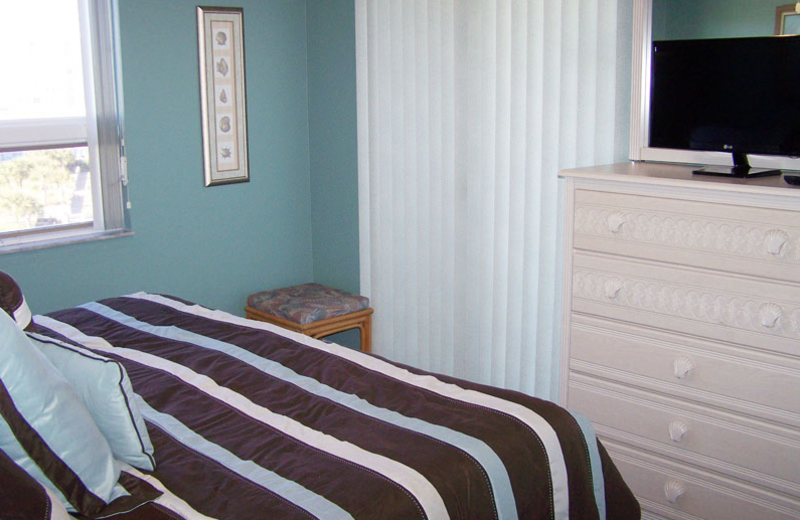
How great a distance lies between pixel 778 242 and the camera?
2.36m

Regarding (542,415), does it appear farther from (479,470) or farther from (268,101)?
(268,101)

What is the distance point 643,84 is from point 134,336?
1.97 metres

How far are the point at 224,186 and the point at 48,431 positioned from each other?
8.74 feet

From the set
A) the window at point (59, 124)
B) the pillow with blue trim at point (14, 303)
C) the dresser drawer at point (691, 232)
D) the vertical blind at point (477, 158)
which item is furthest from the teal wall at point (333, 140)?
the pillow with blue trim at point (14, 303)

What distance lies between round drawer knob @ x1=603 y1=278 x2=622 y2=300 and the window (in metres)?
2.26

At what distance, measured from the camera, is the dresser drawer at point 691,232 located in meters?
2.37

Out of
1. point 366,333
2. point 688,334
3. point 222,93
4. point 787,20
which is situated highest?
point 787,20

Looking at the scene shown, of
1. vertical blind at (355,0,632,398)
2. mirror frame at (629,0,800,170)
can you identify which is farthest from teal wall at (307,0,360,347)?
mirror frame at (629,0,800,170)

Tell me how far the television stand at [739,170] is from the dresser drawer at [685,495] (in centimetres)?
96

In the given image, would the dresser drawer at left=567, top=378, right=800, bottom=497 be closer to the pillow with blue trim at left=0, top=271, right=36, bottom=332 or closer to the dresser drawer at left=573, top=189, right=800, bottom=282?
the dresser drawer at left=573, top=189, right=800, bottom=282

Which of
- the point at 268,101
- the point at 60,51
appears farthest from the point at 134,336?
the point at 268,101

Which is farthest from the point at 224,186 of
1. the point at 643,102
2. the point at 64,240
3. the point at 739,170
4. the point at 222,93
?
the point at 739,170

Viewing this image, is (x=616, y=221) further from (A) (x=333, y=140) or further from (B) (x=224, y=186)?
(B) (x=224, y=186)

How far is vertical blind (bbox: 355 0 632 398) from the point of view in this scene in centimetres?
323
